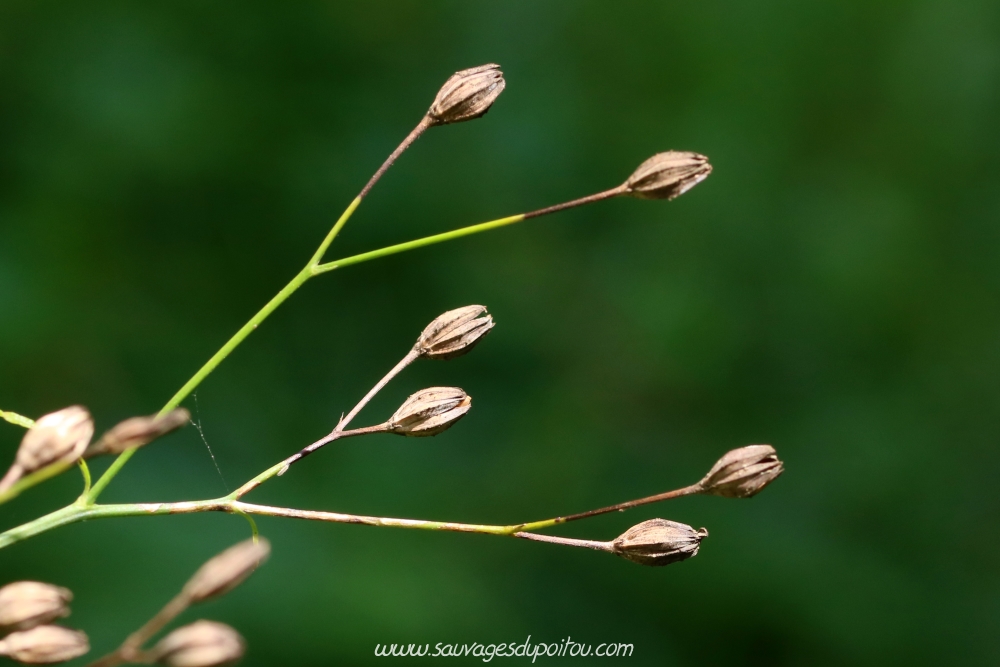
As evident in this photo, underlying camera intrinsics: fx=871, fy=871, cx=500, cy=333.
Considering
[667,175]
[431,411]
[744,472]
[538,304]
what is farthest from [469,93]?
[538,304]

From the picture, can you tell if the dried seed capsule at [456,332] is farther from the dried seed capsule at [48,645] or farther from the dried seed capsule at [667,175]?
the dried seed capsule at [48,645]

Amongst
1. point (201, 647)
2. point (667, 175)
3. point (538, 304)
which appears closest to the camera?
point (201, 647)

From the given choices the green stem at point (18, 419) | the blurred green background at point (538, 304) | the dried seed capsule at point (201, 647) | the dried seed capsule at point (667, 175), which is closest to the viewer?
the dried seed capsule at point (201, 647)

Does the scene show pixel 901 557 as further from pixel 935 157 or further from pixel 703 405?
pixel 935 157

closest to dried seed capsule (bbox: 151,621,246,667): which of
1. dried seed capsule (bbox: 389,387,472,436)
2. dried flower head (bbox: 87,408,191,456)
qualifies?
dried flower head (bbox: 87,408,191,456)

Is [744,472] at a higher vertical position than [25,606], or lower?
lower

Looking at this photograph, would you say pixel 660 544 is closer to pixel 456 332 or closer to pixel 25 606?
pixel 456 332

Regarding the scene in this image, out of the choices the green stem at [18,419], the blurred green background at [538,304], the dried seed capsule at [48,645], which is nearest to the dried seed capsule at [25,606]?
the dried seed capsule at [48,645]
